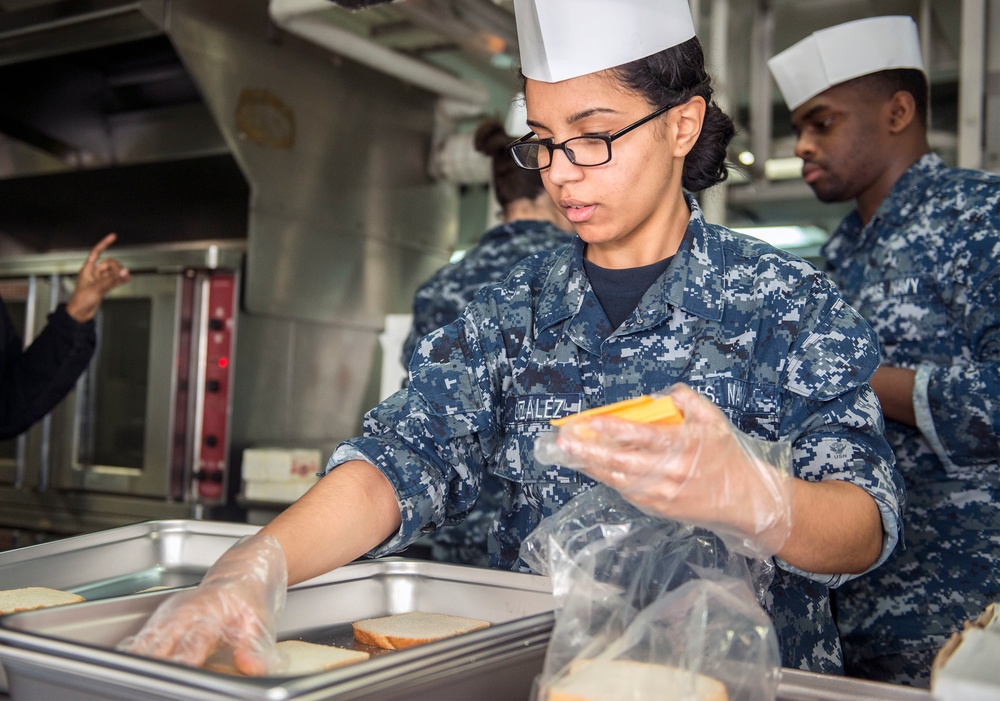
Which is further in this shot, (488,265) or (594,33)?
(488,265)

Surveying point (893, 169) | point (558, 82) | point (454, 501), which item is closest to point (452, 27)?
point (893, 169)

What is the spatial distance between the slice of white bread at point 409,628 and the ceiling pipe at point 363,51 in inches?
82.4

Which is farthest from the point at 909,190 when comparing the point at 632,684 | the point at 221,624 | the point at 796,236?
the point at 796,236

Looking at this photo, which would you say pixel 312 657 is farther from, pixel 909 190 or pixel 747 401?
pixel 909 190

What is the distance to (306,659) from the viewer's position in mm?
958

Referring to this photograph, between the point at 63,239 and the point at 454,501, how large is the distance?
131 inches

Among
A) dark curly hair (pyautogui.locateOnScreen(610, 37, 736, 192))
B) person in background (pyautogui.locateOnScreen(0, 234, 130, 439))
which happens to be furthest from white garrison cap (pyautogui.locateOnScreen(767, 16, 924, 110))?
person in background (pyautogui.locateOnScreen(0, 234, 130, 439))

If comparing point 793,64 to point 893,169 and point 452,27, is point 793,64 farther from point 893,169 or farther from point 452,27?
point 452,27

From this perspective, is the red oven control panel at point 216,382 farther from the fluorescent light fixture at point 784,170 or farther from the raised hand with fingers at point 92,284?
the fluorescent light fixture at point 784,170

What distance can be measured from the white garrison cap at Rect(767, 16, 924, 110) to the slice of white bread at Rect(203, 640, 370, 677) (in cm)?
182

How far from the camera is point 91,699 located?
30.0 inches

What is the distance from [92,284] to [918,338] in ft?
7.40

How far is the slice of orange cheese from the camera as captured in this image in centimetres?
83

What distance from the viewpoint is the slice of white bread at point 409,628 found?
106 centimetres
